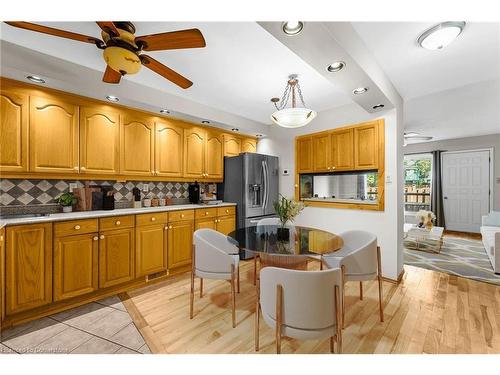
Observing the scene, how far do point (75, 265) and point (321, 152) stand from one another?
352cm

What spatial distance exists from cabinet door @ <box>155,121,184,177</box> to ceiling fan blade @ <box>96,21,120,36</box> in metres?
1.70

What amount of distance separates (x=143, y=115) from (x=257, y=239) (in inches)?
89.5

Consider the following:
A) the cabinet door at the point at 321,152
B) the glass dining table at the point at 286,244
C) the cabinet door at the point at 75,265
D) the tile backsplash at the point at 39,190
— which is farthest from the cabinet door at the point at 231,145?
the cabinet door at the point at 75,265

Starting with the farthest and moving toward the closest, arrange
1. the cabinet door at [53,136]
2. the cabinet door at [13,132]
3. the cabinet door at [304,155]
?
the cabinet door at [304,155], the cabinet door at [53,136], the cabinet door at [13,132]

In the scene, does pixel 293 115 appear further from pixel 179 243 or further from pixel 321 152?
pixel 179 243

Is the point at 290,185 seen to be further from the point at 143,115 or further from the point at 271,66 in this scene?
the point at 143,115

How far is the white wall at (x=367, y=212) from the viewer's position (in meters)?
2.72

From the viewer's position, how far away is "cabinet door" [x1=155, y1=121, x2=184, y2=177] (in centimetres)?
298

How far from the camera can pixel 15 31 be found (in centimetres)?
Result: 167

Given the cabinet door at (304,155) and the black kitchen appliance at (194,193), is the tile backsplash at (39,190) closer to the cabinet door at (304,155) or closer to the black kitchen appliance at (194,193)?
the black kitchen appliance at (194,193)

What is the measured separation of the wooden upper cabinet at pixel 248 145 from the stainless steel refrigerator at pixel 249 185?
Result: 56 cm

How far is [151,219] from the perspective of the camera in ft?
8.71
